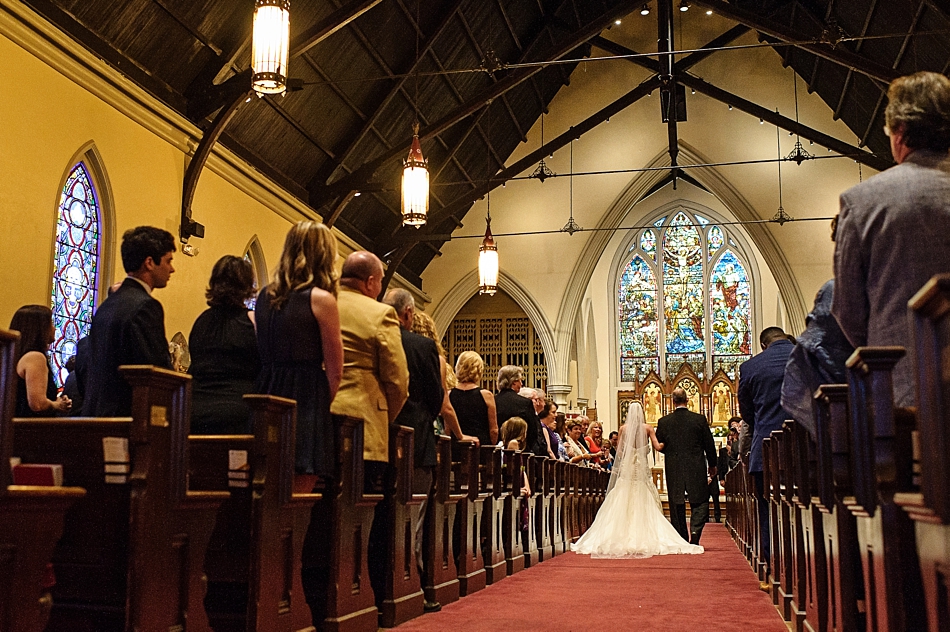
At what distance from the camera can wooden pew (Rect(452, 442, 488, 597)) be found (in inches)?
208

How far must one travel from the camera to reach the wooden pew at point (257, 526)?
297cm

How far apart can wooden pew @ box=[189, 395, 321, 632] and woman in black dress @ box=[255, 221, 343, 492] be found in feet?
0.42

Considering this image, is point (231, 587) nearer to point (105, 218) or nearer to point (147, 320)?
point (147, 320)

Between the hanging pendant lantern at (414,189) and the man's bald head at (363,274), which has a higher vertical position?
the hanging pendant lantern at (414,189)

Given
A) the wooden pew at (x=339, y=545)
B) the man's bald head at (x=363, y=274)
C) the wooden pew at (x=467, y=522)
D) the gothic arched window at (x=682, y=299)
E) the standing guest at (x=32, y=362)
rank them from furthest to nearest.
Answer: the gothic arched window at (x=682, y=299)
the wooden pew at (x=467, y=522)
the standing guest at (x=32, y=362)
the man's bald head at (x=363, y=274)
the wooden pew at (x=339, y=545)

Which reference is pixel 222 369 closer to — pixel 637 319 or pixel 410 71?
pixel 410 71

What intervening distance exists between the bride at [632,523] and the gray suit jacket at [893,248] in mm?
5821

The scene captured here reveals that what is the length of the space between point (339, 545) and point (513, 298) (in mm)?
13580

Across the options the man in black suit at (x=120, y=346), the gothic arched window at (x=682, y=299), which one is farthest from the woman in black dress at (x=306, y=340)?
the gothic arched window at (x=682, y=299)

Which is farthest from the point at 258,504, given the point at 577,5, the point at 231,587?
the point at 577,5

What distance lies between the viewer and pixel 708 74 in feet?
53.9

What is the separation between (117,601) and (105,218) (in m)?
6.40

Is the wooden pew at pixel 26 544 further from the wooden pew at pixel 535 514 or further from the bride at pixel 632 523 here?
the bride at pixel 632 523

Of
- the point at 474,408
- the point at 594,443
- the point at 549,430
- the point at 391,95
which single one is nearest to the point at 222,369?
the point at 474,408
